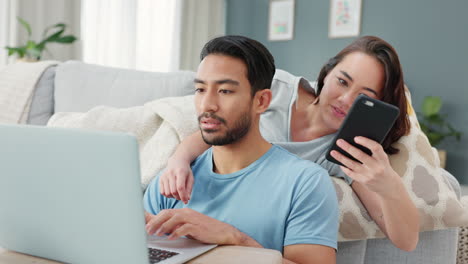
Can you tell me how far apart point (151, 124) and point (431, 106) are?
314cm

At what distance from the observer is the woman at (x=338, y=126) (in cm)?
99

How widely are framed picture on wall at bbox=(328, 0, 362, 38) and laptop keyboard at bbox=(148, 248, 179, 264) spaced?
442 centimetres

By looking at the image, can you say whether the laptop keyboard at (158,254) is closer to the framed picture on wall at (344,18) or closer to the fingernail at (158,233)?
the fingernail at (158,233)

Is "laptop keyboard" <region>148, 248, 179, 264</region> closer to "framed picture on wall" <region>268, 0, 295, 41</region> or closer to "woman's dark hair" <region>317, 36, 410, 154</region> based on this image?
"woman's dark hair" <region>317, 36, 410, 154</region>

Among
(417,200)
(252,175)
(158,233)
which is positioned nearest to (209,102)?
(252,175)

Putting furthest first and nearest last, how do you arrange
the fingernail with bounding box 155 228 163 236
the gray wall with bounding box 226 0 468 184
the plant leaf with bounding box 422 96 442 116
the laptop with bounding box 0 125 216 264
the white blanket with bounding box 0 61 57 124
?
the gray wall with bounding box 226 0 468 184
the plant leaf with bounding box 422 96 442 116
the white blanket with bounding box 0 61 57 124
the fingernail with bounding box 155 228 163 236
the laptop with bounding box 0 125 216 264

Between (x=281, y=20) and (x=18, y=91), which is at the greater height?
(x=281, y=20)

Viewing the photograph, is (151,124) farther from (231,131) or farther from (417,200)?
(417,200)

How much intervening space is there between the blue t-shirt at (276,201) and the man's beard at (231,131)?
79mm

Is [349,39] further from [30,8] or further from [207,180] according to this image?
[207,180]

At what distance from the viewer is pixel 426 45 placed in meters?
4.36

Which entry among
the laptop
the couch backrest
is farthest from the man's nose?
Answer: the couch backrest

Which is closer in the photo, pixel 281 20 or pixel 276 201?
pixel 276 201

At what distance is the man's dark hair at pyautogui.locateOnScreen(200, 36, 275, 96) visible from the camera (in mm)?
1007
